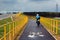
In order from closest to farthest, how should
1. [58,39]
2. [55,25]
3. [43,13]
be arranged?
[58,39] < [55,25] < [43,13]

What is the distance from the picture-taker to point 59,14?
14475 cm

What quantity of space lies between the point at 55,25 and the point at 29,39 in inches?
206

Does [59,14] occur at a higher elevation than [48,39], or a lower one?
lower

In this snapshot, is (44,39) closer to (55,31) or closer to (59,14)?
(55,31)

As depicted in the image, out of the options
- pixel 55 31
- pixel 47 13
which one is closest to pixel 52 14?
pixel 47 13

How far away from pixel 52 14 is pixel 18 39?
409 ft

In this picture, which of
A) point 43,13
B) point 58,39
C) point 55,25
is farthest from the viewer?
point 43,13

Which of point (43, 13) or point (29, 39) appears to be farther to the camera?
point (43, 13)

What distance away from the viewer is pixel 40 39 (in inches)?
762

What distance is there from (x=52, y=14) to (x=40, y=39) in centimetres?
12431

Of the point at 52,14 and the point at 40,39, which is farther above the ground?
the point at 40,39

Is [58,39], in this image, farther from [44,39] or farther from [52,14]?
[52,14]

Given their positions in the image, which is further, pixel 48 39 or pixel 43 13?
pixel 43 13

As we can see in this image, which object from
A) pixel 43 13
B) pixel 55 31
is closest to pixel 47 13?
pixel 43 13
